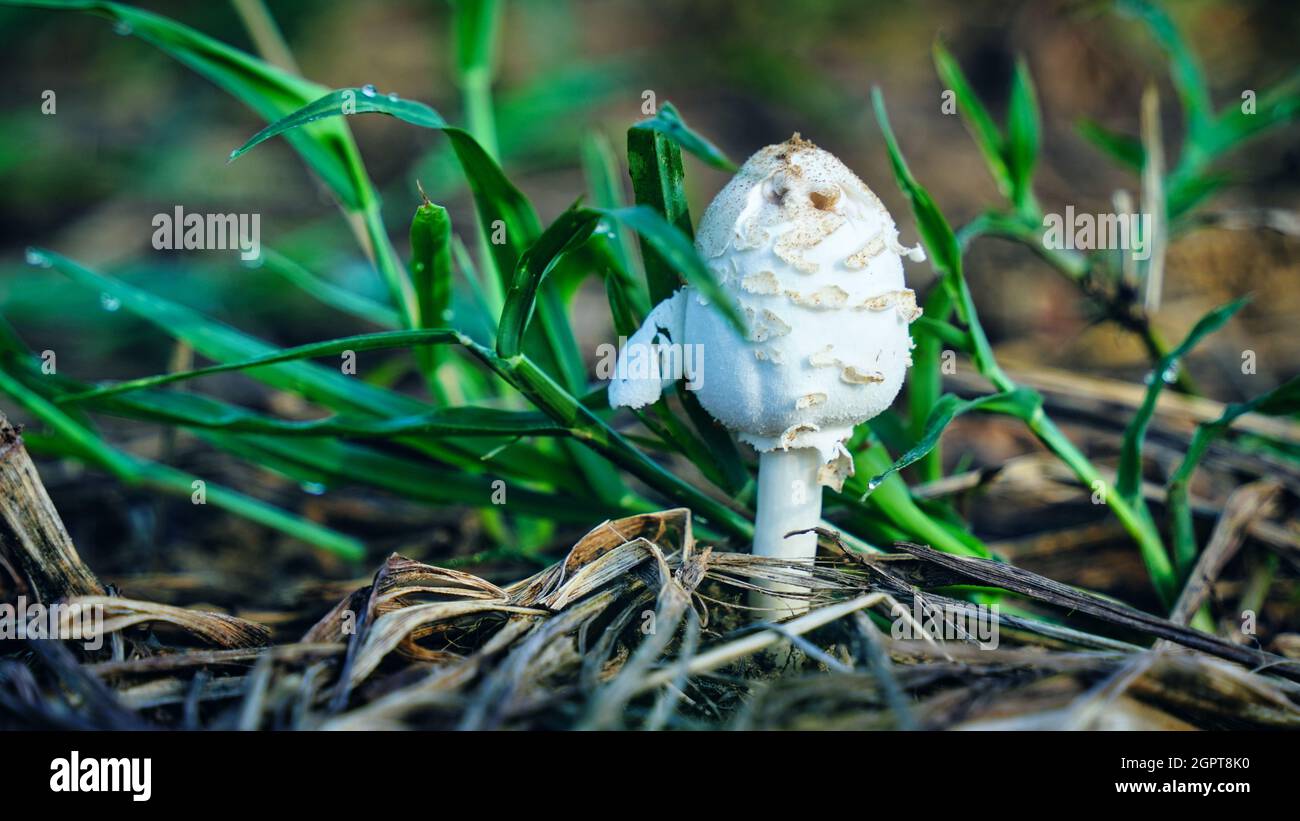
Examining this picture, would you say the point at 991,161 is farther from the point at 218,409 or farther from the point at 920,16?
→ the point at 920,16

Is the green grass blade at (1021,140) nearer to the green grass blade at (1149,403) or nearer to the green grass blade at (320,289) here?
the green grass blade at (1149,403)

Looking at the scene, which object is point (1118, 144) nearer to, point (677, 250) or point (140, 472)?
point (677, 250)

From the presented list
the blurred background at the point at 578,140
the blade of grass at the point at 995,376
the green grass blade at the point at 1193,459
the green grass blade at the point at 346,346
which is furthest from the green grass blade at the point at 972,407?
the blurred background at the point at 578,140

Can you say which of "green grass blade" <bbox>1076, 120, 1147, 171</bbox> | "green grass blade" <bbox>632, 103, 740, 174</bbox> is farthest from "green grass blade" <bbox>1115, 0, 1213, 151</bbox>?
"green grass blade" <bbox>632, 103, 740, 174</bbox>

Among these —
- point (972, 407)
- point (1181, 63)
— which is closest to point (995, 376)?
point (972, 407)

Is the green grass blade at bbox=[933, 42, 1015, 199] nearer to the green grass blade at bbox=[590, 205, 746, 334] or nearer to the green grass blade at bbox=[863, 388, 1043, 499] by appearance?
the green grass blade at bbox=[863, 388, 1043, 499]
